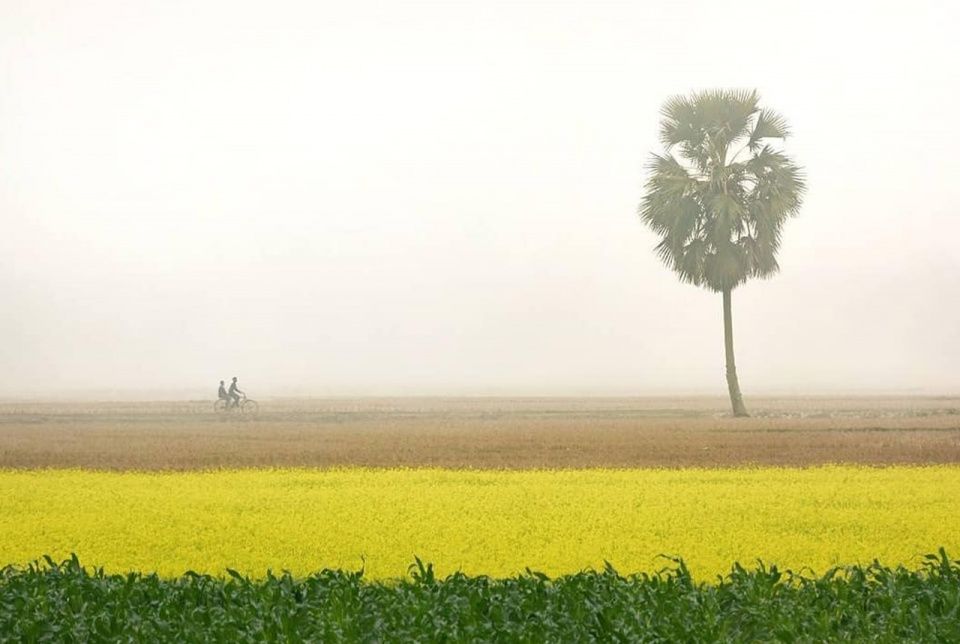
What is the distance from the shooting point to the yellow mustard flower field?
1262 centimetres

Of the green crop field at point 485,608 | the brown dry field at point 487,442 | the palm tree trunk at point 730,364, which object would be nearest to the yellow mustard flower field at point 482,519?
the green crop field at point 485,608

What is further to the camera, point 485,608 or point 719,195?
point 719,195

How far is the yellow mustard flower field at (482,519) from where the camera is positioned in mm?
12617

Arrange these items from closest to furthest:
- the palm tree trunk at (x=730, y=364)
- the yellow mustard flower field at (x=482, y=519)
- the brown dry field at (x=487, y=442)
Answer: the yellow mustard flower field at (x=482, y=519)
the brown dry field at (x=487, y=442)
the palm tree trunk at (x=730, y=364)

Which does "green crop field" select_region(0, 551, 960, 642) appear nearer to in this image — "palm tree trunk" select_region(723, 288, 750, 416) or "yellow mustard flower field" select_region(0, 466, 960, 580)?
"yellow mustard flower field" select_region(0, 466, 960, 580)

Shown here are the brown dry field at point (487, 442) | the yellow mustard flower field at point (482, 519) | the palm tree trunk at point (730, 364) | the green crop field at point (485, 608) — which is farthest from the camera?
the palm tree trunk at point (730, 364)

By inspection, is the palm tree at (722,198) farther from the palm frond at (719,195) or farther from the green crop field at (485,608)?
the green crop field at (485,608)

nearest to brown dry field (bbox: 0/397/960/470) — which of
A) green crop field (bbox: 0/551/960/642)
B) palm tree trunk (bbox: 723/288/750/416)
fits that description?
palm tree trunk (bbox: 723/288/750/416)

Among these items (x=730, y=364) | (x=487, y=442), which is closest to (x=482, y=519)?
(x=487, y=442)

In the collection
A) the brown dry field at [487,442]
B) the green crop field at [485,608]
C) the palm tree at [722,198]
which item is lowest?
the green crop field at [485,608]

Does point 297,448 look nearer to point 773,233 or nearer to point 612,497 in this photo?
point 612,497

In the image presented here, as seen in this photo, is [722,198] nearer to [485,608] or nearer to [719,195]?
[719,195]

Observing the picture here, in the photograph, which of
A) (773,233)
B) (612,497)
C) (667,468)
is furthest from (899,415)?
(612,497)

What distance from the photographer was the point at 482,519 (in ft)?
50.3
